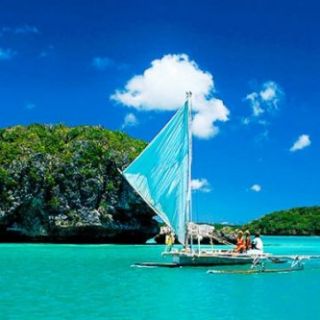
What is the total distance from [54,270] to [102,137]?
38.4m

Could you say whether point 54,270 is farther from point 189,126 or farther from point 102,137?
point 102,137

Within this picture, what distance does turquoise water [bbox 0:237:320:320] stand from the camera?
16.4 m

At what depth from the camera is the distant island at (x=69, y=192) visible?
60.0 m

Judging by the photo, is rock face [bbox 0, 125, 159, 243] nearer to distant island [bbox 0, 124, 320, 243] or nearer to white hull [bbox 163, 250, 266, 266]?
distant island [bbox 0, 124, 320, 243]

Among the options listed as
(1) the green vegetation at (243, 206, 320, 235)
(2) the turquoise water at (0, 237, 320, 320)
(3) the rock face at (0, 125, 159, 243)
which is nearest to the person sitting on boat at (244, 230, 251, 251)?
(2) the turquoise water at (0, 237, 320, 320)

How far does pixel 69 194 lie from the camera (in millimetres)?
61781

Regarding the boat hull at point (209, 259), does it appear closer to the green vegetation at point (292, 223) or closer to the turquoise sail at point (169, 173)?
the turquoise sail at point (169, 173)

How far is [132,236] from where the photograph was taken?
208ft

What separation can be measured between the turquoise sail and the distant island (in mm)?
31101

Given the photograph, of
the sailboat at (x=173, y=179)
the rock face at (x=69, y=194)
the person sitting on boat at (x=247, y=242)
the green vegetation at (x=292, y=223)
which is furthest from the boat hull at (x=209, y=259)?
the green vegetation at (x=292, y=223)

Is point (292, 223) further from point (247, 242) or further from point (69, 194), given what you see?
point (247, 242)

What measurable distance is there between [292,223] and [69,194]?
10782cm

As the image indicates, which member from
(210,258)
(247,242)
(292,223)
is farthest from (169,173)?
(292,223)

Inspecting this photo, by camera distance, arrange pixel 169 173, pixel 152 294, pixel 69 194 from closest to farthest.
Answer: pixel 152 294, pixel 169 173, pixel 69 194
